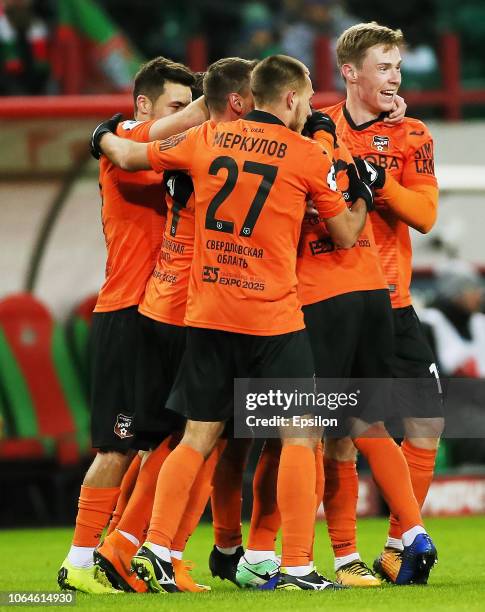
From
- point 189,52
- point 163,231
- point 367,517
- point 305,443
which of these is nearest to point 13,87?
point 189,52

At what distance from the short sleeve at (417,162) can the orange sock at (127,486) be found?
165 centimetres

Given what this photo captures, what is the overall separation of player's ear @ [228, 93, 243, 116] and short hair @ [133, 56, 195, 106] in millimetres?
494

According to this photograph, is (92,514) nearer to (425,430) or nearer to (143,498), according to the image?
(143,498)

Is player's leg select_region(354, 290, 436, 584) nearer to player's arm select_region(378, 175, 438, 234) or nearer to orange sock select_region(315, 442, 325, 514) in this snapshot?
orange sock select_region(315, 442, 325, 514)

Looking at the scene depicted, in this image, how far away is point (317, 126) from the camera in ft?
17.5

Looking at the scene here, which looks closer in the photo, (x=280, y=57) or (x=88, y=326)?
(x=280, y=57)

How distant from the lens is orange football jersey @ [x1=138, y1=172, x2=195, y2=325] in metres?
5.41

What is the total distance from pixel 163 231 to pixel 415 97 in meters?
7.83

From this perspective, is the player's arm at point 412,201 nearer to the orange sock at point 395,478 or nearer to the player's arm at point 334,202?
the player's arm at point 334,202

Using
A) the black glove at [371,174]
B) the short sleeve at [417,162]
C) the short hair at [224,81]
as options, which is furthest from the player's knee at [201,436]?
the short sleeve at [417,162]

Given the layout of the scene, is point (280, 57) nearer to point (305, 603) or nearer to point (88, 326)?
point (305, 603)

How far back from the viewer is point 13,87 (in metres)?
11.9

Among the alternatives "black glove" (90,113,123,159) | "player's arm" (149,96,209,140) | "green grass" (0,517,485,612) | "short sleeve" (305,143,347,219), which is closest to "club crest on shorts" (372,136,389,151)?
"short sleeve" (305,143,347,219)

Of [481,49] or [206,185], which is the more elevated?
[481,49]
